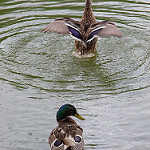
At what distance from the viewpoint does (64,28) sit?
7.82m

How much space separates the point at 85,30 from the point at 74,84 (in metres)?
1.62

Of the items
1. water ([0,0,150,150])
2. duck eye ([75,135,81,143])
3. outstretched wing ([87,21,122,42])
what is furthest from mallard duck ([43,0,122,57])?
duck eye ([75,135,81,143])

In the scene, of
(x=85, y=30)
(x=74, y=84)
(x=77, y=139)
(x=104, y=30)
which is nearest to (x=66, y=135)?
(x=77, y=139)

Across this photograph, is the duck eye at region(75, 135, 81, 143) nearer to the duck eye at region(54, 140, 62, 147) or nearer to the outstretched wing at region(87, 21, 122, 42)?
the duck eye at region(54, 140, 62, 147)

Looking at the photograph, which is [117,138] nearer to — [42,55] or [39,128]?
[39,128]

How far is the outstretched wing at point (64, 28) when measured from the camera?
7.78 metres

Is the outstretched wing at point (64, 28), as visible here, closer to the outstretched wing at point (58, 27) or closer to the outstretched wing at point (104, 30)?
the outstretched wing at point (58, 27)

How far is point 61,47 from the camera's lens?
28.1ft

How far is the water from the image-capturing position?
18.4 ft

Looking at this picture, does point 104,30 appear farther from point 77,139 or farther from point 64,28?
point 77,139

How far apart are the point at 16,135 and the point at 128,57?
131 inches

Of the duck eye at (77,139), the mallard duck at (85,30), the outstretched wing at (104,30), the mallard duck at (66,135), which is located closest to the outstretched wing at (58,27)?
the mallard duck at (85,30)

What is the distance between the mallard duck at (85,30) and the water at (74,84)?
0.24m

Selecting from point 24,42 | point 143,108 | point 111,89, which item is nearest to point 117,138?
point 143,108
